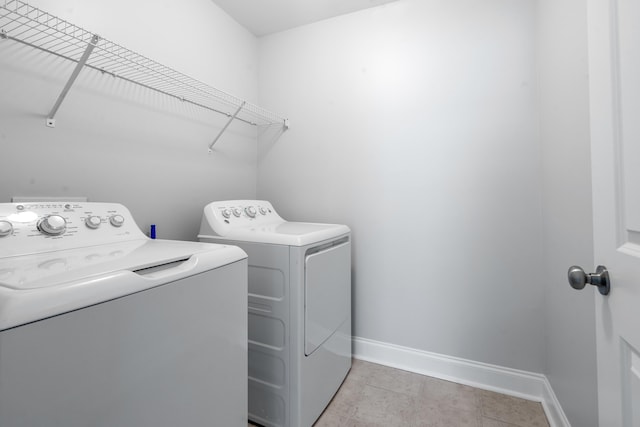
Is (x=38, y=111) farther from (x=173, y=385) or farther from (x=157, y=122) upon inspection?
(x=173, y=385)

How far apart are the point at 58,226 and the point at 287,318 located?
95 cm

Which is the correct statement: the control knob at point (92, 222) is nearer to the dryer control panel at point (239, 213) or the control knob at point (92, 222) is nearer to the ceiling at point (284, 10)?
the dryer control panel at point (239, 213)

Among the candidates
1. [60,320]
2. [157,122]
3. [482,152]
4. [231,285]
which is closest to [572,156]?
[482,152]

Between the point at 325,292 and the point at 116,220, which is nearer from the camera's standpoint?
the point at 116,220

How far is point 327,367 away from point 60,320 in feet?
4.30

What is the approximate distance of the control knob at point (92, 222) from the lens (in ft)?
3.49

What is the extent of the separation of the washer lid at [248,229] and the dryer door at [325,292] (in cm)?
10

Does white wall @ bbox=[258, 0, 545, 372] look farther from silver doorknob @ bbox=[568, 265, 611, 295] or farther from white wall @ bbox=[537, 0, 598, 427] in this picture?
silver doorknob @ bbox=[568, 265, 611, 295]

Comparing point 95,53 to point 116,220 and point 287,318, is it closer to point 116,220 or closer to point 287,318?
point 116,220

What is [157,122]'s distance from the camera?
160cm

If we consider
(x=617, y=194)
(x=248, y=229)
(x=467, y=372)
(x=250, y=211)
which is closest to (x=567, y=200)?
(x=617, y=194)

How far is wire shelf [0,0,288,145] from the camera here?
1049 mm

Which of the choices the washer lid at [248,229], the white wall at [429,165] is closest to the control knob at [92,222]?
the washer lid at [248,229]

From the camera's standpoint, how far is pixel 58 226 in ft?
3.16
